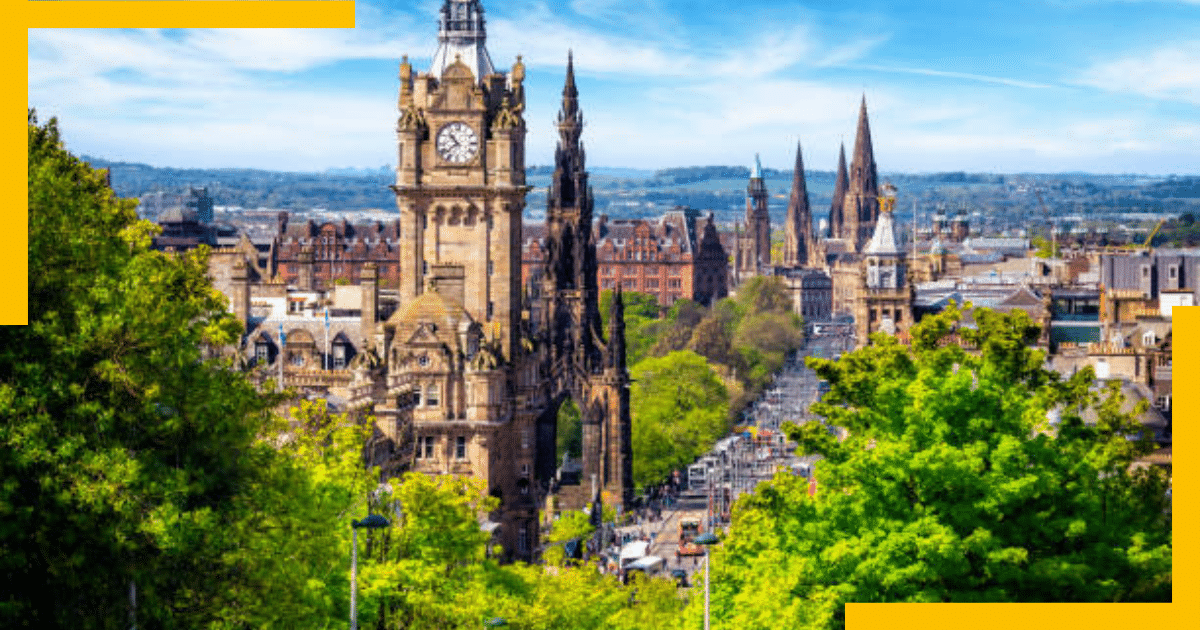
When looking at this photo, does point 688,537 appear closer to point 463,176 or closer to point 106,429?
point 463,176

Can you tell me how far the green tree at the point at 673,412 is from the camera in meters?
146

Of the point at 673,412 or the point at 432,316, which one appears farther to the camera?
the point at 673,412

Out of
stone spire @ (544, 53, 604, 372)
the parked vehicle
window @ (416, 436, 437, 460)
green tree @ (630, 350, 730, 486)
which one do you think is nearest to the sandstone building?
window @ (416, 436, 437, 460)

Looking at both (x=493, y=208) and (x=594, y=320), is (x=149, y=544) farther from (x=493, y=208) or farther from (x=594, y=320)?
(x=594, y=320)

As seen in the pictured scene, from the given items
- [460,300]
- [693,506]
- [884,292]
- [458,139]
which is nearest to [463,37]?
[458,139]

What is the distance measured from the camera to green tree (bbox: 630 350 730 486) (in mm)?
145625

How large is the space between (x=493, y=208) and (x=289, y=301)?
32494 millimetres

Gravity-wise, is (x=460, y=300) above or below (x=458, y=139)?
below

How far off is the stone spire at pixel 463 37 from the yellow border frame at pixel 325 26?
69559mm

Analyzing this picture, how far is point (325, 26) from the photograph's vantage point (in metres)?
31.1

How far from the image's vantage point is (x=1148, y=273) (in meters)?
150

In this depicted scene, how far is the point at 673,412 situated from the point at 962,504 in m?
112

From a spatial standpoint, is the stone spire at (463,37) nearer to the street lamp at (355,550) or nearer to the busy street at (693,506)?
the busy street at (693,506)

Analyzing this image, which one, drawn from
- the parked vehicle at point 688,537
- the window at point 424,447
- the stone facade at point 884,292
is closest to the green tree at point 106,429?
the window at point 424,447
